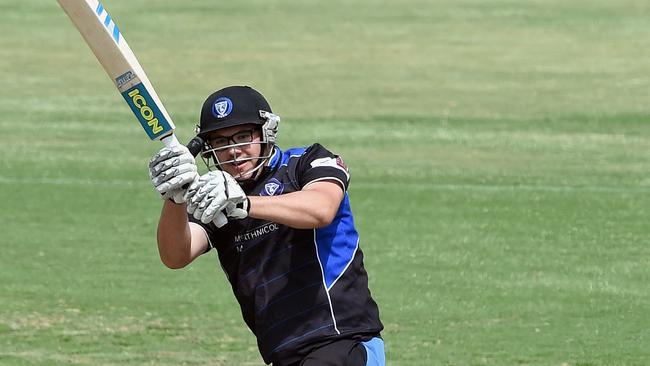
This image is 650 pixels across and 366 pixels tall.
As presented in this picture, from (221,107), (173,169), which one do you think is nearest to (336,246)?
(221,107)

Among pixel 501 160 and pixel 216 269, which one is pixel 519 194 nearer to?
pixel 501 160

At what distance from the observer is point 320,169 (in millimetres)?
5945

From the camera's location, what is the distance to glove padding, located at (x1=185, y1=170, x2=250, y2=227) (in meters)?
5.16

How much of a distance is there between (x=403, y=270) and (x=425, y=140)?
6.16 metres

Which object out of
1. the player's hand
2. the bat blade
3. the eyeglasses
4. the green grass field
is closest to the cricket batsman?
the eyeglasses

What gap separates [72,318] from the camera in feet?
34.3

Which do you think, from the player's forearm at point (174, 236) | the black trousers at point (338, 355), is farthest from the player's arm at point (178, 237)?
the black trousers at point (338, 355)

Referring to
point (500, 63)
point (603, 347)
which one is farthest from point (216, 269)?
point (500, 63)

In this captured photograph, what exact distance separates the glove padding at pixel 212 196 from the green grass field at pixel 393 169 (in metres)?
4.23

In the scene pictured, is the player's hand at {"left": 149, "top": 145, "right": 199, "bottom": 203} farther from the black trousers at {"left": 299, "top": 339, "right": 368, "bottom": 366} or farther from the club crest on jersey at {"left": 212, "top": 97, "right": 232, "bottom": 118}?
the black trousers at {"left": 299, "top": 339, "right": 368, "bottom": 366}

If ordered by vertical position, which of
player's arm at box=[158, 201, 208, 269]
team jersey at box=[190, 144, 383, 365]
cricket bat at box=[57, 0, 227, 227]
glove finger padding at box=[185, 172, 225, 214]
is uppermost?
cricket bat at box=[57, 0, 227, 227]

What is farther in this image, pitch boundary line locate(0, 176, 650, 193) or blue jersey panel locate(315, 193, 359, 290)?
pitch boundary line locate(0, 176, 650, 193)

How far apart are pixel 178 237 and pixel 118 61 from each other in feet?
2.94

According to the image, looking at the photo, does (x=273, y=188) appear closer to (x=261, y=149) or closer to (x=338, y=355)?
(x=261, y=149)
